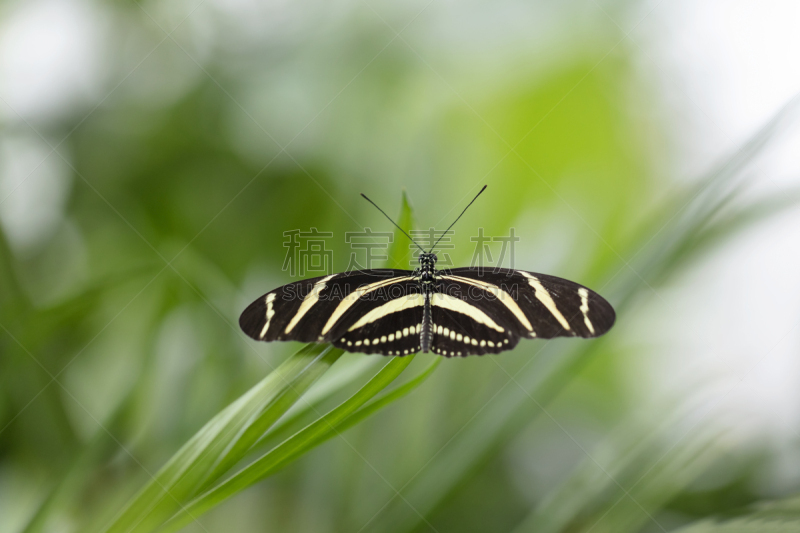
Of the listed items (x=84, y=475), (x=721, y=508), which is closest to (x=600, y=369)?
(x=721, y=508)

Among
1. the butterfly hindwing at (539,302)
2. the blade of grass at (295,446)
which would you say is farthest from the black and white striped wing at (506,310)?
the blade of grass at (295,446)

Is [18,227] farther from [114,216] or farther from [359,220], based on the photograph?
[359,220]

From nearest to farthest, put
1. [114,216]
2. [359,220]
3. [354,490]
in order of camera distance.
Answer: [354,490], [114,216], [359,220]

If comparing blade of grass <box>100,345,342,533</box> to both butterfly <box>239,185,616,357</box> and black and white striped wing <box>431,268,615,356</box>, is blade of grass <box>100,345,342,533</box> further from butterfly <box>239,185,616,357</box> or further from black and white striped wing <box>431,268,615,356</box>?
black and white striped wing <box>431,268,615,356</box>

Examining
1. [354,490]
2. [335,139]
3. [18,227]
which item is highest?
[335,139]

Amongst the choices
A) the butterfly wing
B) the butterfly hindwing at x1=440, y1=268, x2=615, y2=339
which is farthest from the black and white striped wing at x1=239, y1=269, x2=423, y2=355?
the butterfly hindwing at x1=440, y1=268, x2=615, y2=339

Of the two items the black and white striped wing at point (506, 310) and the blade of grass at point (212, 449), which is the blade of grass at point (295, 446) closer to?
the blade of grass at point (212, 449)

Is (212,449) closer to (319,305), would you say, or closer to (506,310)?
(319,305)
